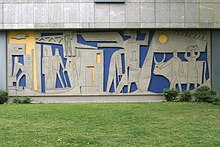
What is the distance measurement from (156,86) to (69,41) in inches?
185

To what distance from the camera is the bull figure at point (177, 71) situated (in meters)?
20.1

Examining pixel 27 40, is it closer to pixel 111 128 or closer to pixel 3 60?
pixel 3 60

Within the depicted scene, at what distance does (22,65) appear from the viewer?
20.0 meters

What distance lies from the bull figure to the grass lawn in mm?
5769

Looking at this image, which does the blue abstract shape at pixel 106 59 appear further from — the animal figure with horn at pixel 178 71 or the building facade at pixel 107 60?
the animal figure with horn at pixel 178 71

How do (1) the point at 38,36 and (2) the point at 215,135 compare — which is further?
(1) the point at 38,36

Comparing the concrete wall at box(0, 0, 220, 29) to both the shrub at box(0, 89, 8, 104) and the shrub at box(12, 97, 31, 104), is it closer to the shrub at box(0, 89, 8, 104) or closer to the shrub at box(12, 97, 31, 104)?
the shrub at box(0, 89, 8, 104)

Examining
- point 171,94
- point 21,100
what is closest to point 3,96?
point 21,100

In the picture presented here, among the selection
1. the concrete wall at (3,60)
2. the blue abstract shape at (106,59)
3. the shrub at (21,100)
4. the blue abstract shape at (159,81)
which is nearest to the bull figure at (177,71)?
the blue abstract shape at (159,81)

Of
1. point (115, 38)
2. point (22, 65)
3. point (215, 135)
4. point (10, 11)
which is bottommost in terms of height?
point (215, 135)

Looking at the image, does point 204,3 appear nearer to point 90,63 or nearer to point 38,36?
point 90,63

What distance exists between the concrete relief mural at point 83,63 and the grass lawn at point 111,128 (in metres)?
5.78

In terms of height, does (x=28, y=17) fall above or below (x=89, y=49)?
above

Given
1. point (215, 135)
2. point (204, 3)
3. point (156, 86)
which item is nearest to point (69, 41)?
point (156, 86)
